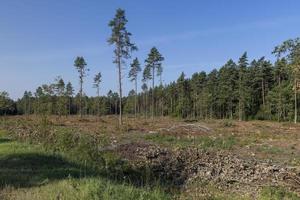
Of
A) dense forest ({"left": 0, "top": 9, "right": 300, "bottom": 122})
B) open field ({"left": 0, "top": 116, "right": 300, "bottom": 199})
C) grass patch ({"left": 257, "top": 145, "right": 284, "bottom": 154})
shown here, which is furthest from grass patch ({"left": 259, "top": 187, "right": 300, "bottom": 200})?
dense forest ({"left": 0, "top": 9, "right": 300, "bottom": 122})

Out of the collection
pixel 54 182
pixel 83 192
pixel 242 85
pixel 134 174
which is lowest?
pixel 134 174

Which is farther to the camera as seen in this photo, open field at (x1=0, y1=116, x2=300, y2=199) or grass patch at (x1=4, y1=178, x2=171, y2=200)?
open field at (x1=0, y1=116, x2=300, y2=199)

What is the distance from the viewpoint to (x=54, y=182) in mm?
7098

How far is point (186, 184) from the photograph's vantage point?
9.40 meters

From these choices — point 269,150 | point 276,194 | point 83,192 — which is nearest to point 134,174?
point 276,194

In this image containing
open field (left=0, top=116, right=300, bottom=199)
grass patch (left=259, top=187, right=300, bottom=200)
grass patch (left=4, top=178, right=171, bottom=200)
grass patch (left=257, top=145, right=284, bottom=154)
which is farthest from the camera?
grass patch (left=257, top=145, right=284, bottom=154)

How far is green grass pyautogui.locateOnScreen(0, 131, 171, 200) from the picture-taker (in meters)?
5.75

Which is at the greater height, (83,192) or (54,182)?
(83,192)

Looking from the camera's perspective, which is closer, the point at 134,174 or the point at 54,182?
the point at 54,182

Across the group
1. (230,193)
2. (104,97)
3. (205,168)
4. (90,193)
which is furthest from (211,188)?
(104,97)

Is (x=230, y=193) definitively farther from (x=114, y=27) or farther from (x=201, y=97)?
(x=201, y=97)

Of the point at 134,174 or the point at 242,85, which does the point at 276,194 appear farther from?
the point at 242,85

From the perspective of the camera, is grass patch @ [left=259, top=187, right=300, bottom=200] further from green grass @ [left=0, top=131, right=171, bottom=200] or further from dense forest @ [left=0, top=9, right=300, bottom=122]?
dense forest @ [left=0, top=9, right=300, bottom=122]

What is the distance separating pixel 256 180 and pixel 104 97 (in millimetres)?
101611
